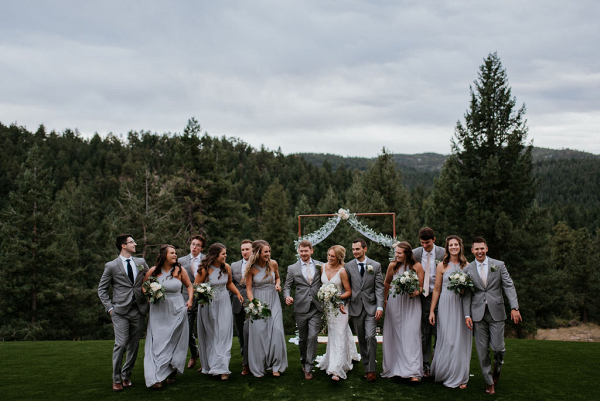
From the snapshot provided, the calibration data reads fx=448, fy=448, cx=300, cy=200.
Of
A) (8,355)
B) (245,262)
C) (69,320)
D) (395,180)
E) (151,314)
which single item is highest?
(395,180)

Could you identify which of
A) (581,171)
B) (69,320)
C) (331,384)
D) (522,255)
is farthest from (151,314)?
(581,171)

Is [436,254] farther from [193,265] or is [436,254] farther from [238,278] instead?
[193,265]

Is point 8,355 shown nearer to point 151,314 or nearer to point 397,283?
point 151,314

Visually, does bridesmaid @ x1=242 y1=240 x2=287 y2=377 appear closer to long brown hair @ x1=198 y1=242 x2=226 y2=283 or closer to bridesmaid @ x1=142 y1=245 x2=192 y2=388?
long brown hair @ x1=198 y1=242 x2=226 y2=283

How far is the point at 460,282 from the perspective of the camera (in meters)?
6.07

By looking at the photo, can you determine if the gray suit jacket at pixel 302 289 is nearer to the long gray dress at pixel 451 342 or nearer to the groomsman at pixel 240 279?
the groomsman at pixel 240 279

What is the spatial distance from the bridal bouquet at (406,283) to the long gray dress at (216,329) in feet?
8.33

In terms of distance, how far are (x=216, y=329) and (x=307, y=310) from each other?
140 cm

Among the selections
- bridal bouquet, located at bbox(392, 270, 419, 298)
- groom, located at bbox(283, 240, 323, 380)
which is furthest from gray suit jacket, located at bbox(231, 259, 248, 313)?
bridal bouquet, located at bbox(392, 270, 419, 298)

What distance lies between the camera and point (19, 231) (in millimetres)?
23484

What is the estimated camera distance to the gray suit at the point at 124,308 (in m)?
6.11

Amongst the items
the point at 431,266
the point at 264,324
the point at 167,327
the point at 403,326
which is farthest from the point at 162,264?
the point at 431,266

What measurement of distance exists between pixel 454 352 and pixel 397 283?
1.24 metres

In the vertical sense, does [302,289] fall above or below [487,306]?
above
